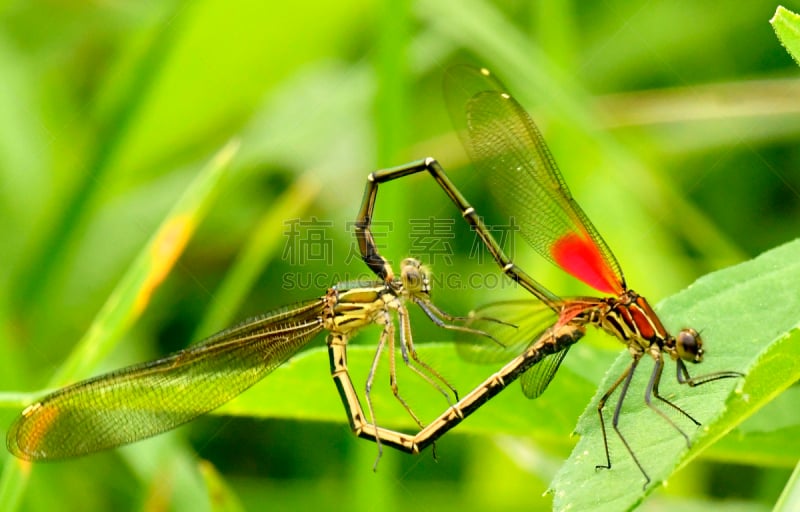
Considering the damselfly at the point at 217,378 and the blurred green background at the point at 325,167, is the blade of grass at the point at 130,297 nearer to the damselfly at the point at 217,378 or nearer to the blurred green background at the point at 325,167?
the damselfly at the point at 217,378

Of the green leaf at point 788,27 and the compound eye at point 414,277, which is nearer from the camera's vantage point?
the green leaf at point 788,27

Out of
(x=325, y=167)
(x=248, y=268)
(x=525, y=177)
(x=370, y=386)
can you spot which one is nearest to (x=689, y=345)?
(x=525, y=177)

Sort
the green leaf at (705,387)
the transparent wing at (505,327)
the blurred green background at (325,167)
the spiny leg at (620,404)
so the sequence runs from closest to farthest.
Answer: the green leaf at (705,387)
the spiny leg at (620,404)
the transparent wing at (505,327)
the blurred green background at (325,167)

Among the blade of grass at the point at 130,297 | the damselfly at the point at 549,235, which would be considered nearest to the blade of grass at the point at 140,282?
the blade of grass at the point at 130,297

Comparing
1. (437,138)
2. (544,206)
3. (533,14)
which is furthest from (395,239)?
(533,14)

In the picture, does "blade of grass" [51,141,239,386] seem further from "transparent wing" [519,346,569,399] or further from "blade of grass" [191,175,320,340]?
"transparent wing" [519,346,569,399]

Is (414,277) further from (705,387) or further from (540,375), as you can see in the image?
(705,387)
